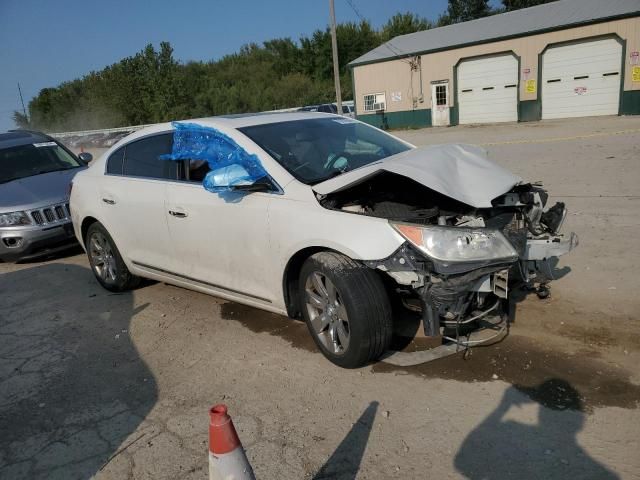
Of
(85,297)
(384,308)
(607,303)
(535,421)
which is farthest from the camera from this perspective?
(85,297)

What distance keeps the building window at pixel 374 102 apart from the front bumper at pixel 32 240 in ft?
83.9

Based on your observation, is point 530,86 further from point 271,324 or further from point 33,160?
point 271,324

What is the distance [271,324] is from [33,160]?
5.91m

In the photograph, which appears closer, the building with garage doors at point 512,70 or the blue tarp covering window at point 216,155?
the blue tarp covering window at point 216,155

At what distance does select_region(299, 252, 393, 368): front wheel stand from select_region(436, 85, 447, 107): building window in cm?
2623

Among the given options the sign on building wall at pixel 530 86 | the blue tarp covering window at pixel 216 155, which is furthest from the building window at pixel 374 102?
the blue tarp covering window at pixel 216 155

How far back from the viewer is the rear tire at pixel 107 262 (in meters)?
5.47

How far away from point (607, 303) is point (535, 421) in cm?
185

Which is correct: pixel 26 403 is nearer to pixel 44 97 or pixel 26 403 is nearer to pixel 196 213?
pixel 196 213

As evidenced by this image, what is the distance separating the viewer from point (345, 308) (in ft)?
11.1

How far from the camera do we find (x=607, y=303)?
4.25m

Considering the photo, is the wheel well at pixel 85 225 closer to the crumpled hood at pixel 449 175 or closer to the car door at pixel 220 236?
the car door at pixel 220 236

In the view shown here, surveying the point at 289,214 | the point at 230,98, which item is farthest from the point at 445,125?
the point at 230,98

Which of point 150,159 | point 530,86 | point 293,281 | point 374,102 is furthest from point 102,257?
point 374,102
